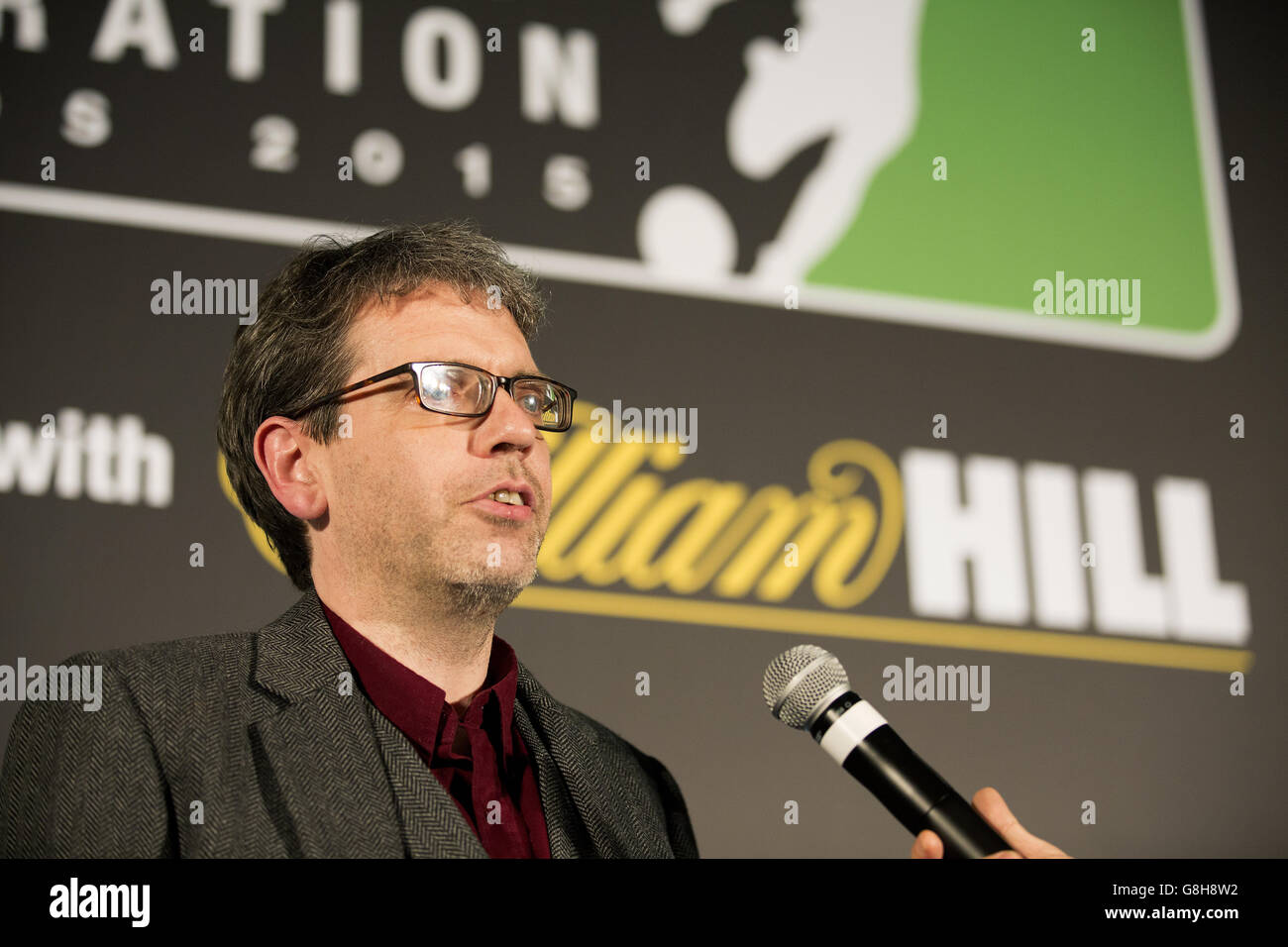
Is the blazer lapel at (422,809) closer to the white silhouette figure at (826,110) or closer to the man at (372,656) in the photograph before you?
the man at (372,656)

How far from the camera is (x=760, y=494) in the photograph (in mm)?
2645

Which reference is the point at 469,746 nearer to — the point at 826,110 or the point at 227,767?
the point at 227,767

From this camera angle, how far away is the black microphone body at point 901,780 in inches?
43.7

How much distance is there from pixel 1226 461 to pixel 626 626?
66.3 inches

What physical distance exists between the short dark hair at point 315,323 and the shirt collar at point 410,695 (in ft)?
0.70

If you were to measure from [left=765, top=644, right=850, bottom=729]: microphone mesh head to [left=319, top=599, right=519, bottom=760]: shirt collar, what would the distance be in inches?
15.5

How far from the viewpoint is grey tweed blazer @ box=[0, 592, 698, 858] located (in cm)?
121

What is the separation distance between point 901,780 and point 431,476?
0.67 m

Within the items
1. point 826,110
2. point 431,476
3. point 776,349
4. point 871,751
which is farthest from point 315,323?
point 826,110

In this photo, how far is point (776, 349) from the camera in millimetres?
2736

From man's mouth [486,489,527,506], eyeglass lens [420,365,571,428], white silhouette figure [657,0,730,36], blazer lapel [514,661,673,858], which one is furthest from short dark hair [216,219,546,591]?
white silhouette figure [657,0,730,36]

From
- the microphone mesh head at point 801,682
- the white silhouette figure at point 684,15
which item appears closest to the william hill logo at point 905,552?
the white silhouette figure at point 684,15

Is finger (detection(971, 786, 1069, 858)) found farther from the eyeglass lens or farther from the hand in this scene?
the eyeglass lens
